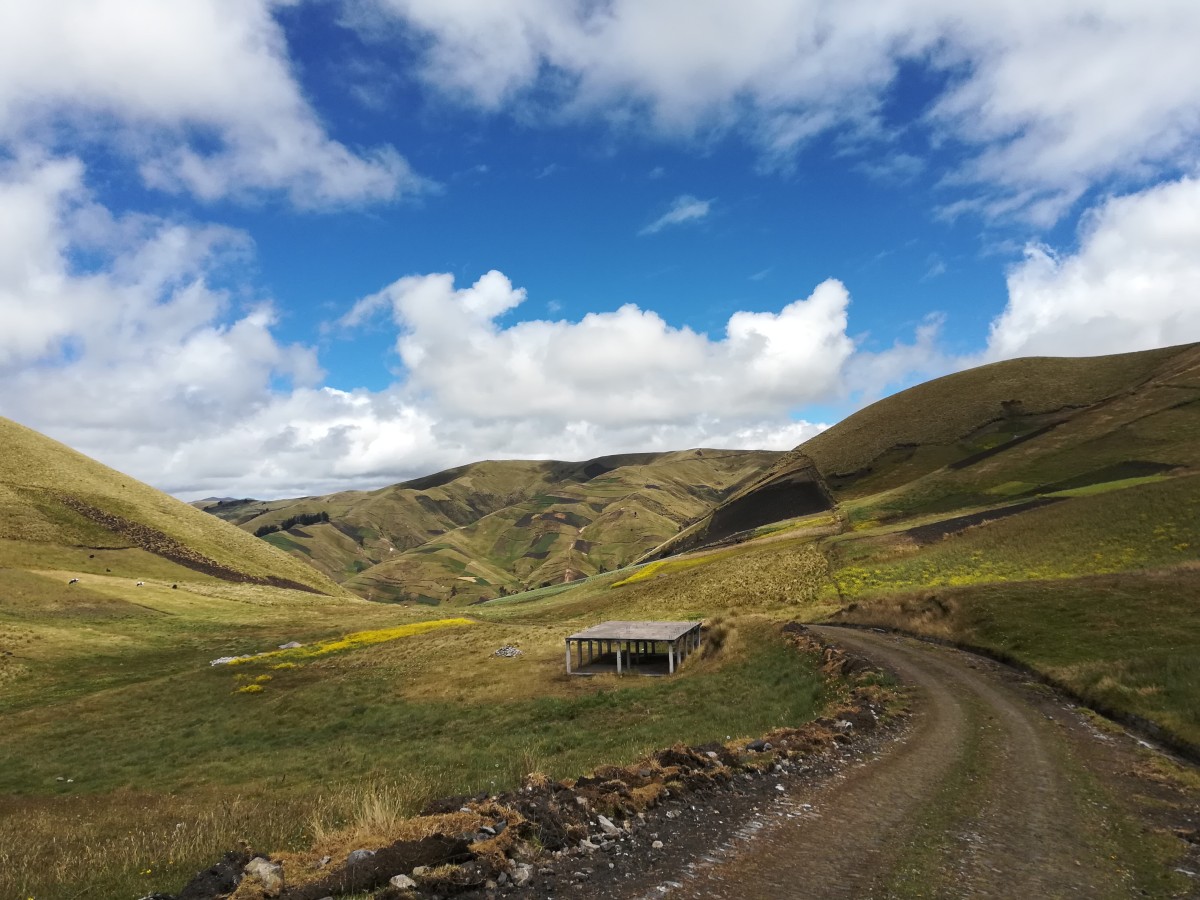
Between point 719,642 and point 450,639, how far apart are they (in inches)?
1188

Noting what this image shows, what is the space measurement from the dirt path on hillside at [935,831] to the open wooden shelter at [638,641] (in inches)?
986

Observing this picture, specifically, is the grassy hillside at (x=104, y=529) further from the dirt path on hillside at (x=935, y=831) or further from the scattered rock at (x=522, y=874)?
the dirt path on hillside at (x=935, y=831)

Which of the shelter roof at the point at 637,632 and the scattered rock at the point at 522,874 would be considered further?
the shelter roof at the point at 637,632

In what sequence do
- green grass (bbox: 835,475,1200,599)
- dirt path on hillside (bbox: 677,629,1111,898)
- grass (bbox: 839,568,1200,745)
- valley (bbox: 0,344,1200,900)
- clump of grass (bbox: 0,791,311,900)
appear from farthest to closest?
green grass (bbox: 835,475,1200,599), grass (bbox: 839,568,1200,745), valley (bbox: 0,344,1200,900), clump of grass (bbox: 0,791,311,900), dirt path on hillside (bbox: 677,629,1111,898)

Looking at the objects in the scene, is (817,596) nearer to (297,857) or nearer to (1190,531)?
(1190,531)

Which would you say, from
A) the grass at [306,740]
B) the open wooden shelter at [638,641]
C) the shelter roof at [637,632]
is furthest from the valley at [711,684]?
the shelter roof at [637,632]

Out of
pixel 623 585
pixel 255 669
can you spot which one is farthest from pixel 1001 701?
pixel 623 585

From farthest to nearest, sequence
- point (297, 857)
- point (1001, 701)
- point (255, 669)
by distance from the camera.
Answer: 1. point (255, 669)
2. point (1001, 701)
3. point (297, 857)

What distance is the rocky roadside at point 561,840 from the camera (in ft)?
29.5

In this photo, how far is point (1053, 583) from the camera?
38750 mm

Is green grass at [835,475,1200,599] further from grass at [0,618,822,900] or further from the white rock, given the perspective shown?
the white rock

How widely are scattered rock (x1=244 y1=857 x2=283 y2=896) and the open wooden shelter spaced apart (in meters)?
33.3

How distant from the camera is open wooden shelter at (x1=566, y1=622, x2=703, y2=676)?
43375 mm

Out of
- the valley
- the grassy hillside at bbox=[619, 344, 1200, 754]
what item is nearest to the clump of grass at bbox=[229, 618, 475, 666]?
the valley
